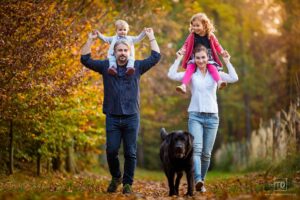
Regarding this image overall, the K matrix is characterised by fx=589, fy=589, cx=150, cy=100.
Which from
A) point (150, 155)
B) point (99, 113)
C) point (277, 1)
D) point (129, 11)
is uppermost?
point (277, 1)

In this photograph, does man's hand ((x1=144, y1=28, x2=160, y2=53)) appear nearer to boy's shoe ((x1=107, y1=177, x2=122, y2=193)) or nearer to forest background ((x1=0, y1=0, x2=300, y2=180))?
boy's shoe ((x1=107, y1=177, x2=122, y2=193))

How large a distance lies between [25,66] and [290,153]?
6000 millimetres

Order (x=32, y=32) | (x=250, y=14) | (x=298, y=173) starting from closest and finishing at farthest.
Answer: (x=298, y=173) < (x=32, y=32) < (x=250, y=14)

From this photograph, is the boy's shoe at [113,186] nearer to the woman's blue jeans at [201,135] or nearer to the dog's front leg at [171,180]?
the dog's front leg at [171,180]

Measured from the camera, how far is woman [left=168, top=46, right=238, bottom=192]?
9.21 meters

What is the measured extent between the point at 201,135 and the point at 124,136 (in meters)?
1.21

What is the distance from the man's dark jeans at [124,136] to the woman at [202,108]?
0.95 metres

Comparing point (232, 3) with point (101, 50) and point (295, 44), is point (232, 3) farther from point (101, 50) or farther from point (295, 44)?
point (101, 50)

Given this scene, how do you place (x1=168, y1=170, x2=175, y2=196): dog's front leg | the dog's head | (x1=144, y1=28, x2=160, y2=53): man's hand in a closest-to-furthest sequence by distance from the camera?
the dog's head, (x1=168, y1=170, x2=175, y2=196): dog's front leg, (x1=144, y1=28, x2=160, y2=53): man's hand

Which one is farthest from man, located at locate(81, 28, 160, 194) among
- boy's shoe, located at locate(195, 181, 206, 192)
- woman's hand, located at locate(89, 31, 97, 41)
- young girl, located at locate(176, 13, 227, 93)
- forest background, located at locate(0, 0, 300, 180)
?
forest background, located at locate(0, 0, 300, 180)

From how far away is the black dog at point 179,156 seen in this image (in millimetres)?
8391

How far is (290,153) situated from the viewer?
13.0 metres

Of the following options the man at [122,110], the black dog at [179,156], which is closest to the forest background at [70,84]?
the man at [122,110]

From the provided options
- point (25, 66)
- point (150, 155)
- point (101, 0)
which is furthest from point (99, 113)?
point (150, 155)
